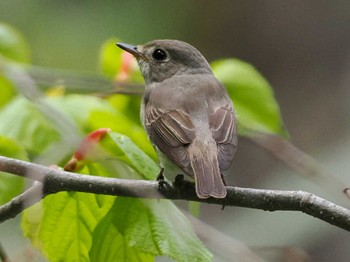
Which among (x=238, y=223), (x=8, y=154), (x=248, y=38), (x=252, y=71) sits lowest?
(x=238, y=223)

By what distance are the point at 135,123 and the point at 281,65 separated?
15.9 ft

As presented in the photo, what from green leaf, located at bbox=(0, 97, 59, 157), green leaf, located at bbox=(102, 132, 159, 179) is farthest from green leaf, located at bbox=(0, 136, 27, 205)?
green leaf, located at bbox=(0, 97, 59, 157)

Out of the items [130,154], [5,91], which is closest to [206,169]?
[130,154]

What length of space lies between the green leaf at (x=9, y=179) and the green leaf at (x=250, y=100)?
1.21 metres

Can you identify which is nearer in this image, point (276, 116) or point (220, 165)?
point (220, 165)

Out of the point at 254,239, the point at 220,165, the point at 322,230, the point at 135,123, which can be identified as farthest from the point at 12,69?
the point at 322,230

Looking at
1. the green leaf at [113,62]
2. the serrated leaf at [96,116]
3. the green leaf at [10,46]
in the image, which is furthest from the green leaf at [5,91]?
the green leaf at [113,62]

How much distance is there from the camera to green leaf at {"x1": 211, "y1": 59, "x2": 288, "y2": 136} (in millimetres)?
4176

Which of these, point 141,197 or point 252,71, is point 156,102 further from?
point 141,197

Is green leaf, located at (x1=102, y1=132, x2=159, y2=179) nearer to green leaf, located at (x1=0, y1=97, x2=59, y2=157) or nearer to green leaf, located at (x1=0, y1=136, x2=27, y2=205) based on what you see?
green leaf, located at (x1=0, y1=136, x2=27, y2=205)

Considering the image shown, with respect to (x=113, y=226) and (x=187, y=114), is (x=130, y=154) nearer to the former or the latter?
(x=113, y=226)

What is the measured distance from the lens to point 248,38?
917 centimetres

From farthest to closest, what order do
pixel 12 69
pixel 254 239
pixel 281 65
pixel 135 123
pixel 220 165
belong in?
1. pixel 281 65
2. pixel 254 239
3. pixel 135 123
4. pixel 12 69
5. pixel 220 165

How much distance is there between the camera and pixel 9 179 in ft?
10.8
